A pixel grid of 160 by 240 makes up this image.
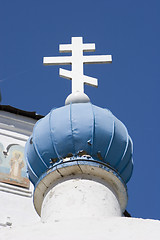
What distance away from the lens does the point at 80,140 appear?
7906 mm

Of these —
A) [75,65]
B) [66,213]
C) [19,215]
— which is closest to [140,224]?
[66,213]

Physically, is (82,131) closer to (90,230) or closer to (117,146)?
(117,146)

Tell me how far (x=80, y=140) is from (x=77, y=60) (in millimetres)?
1679

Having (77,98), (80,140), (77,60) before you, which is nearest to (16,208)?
(77,60)

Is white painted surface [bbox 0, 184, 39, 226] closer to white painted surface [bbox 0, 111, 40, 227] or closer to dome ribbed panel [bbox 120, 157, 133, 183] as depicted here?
white painted surface [bbox 0, 111, 40, 227]

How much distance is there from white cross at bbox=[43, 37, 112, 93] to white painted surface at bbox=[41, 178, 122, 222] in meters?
1.42

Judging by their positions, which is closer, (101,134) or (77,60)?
(101,134)

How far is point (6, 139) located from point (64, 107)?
7.58 m

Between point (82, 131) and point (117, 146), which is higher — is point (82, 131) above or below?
above

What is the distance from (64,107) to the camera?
8.30m

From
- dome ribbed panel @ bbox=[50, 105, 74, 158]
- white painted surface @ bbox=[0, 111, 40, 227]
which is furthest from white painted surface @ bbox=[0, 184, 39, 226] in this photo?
dome ribbed panel @ bbox=[50, 105, 74, 158]

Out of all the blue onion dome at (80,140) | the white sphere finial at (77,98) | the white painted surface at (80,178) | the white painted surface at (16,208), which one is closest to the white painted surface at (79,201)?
the white painted surface at (80,178)

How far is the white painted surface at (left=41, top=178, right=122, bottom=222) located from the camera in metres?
7.55

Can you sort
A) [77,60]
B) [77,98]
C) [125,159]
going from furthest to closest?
1. [77,60]
2. [77,98]
3. [125,159]
